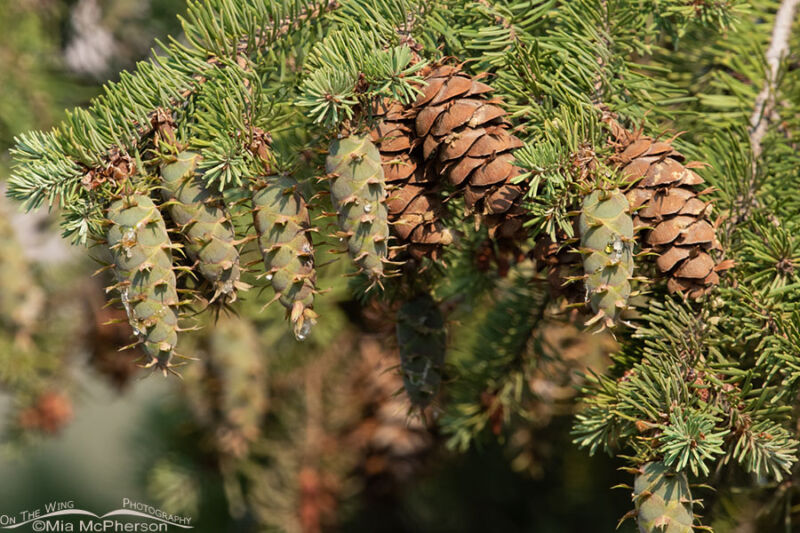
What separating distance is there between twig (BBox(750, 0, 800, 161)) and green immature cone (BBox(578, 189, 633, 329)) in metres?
0.33

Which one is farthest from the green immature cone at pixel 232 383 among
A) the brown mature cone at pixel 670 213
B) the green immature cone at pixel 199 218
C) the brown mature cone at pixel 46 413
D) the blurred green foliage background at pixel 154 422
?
the brown mature cone at pixel 670 213

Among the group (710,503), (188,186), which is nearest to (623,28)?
(188,186)

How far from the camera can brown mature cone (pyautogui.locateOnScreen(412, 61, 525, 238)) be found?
76 cm

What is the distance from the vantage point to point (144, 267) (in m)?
0.70

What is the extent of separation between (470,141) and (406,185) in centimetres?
8

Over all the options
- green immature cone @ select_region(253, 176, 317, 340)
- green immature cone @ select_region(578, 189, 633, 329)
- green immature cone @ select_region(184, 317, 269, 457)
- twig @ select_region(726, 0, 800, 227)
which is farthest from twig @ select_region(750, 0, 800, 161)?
green immature cone @ select_region(184, 317, 269, 457)

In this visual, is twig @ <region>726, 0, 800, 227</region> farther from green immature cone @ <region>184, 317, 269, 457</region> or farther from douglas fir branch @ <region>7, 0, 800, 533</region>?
green immature cone @ <region>184, 317, 269, 457</region>

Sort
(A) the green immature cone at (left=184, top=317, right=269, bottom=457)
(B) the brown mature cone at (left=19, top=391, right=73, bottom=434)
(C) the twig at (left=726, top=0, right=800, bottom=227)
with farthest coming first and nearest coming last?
(B) the brown mature cone at (left=19, top=391, right=73, bottom=434) → (A) the green immature cone at (left=184, top=317, right=269, bottom=457) → (C) the twig at (left=726, top=0, right=800, bottom=227)

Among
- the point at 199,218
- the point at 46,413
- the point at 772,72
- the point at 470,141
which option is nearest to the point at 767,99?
the point at 772,72

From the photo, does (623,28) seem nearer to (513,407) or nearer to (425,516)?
(513,407)

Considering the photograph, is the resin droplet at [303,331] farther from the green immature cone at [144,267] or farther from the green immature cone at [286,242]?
the green immature cone at [144,267]

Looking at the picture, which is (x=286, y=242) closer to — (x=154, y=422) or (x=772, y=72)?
(x=772, y=72)

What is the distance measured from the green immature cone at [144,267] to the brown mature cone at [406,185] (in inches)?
9.0

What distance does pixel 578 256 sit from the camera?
79 centimetres
